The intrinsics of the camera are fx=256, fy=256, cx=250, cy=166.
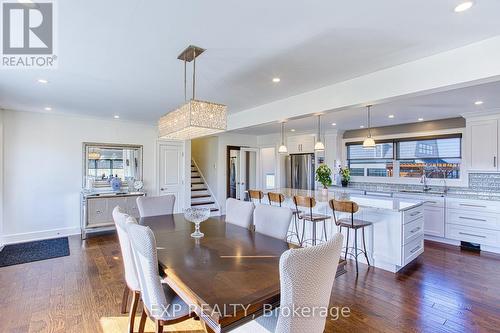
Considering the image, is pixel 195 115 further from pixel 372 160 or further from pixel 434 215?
pixel 372 160

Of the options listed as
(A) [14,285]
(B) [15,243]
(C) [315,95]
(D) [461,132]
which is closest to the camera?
(A) [14,285]

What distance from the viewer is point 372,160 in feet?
21.3

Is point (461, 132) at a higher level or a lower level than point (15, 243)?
higher

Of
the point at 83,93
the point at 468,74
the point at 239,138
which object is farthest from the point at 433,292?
the point at 239,138

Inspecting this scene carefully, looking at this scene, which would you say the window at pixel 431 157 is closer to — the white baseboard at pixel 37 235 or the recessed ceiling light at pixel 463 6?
the recessed ceiling light at pixel 463 6

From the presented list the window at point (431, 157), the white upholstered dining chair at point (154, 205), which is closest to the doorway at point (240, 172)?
the white upholstered dining chair at point (154, 205)

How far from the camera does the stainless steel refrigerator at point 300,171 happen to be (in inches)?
281

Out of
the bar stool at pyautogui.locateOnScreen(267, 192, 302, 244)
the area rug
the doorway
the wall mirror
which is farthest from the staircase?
the bar stool at pyautogui.locateOnScreen(267, 192, 302, 244)

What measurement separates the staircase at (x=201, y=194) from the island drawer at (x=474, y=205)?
5350 mm

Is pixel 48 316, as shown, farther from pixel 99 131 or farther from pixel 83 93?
pixel 99 131

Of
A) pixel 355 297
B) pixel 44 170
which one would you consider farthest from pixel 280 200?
pixel 44 170

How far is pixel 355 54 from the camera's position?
94.3 inches

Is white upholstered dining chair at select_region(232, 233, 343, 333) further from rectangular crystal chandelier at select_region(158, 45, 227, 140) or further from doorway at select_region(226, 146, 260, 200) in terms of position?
doorway at select_region(226, 146, 260, 200)

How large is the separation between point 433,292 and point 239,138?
5.91 metres
